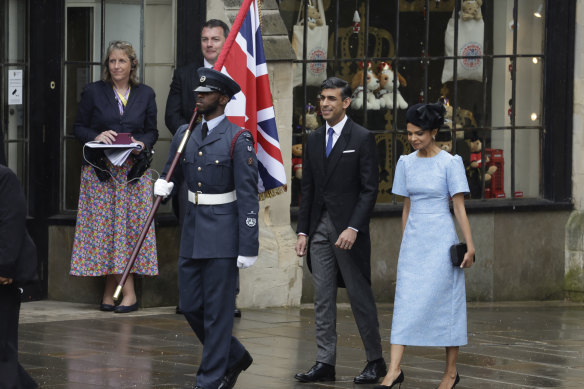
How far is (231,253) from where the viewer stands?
7617mm

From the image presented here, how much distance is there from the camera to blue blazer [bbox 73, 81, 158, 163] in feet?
36.1

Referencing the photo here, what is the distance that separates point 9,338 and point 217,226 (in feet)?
4.39

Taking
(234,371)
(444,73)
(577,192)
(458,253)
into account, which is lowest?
(234,371)

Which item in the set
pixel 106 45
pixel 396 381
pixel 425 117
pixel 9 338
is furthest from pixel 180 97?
pixel 9 338

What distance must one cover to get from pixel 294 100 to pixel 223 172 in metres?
4.51

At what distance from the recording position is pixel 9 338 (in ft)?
23.5

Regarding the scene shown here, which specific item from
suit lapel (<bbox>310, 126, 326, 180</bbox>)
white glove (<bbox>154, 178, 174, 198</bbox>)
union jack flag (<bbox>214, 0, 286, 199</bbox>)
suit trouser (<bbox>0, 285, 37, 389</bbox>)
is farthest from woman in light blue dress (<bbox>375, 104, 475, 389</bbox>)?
suit trouser (<bbox>0, 285, 37, 389</bbox>)

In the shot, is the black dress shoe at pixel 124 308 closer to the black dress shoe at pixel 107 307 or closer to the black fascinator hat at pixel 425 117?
the black dress shoe at pixel 107 307

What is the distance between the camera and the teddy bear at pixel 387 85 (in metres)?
12.4

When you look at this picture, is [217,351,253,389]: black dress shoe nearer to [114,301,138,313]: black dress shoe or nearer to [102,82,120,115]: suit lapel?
[114,301,138,313]: black dress shoe

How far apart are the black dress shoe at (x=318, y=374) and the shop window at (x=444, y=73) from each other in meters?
4.04

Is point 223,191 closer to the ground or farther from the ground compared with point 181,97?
closer to the ground

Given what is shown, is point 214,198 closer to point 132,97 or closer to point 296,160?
point 132,97

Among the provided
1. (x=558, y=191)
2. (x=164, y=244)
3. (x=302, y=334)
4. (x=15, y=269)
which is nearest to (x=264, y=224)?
(x=164, y=244)
